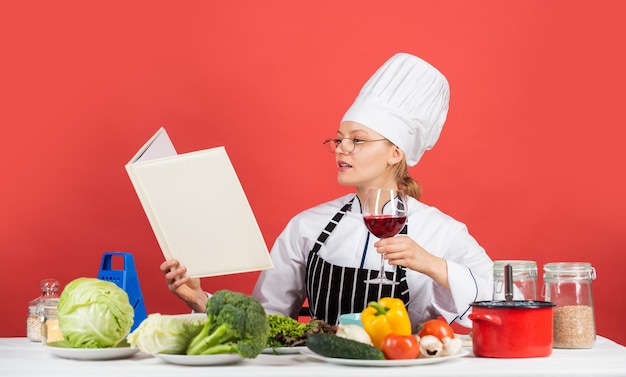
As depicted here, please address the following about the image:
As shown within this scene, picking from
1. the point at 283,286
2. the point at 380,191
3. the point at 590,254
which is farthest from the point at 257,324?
the point at 590,254

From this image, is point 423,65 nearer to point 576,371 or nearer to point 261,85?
point 261,85

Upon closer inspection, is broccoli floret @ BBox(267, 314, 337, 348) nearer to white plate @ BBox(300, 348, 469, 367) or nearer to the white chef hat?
white plate @ BBox(300, 348, 469, 367)

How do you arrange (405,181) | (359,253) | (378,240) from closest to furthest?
(378,240) → (359,253) → (405,181)

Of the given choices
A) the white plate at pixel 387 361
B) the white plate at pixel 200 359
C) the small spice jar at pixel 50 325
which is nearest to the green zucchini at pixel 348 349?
the white plate at pixel 387 361

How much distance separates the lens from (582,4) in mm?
4082

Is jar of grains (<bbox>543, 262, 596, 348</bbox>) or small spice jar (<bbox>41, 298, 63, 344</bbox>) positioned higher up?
jar of grains (<bbox>543, 262, 596, 348</bbox>)

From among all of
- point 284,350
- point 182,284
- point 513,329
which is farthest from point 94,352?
point 513,329

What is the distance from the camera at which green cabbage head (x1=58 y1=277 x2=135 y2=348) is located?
232 cm

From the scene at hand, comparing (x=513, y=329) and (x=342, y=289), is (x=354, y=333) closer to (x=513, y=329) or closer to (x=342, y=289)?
(x=513, y=329)

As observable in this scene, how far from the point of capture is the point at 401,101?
3260 mm

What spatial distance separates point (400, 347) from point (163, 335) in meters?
0.60

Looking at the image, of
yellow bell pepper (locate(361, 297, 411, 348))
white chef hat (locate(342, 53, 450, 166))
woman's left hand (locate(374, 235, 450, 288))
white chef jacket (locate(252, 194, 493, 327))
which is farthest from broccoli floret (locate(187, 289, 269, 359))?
white chef hat (locate(342, 53, 450, 166))

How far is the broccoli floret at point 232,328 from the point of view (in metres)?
2.13

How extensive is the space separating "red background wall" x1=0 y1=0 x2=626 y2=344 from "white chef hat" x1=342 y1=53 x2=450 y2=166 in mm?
759
